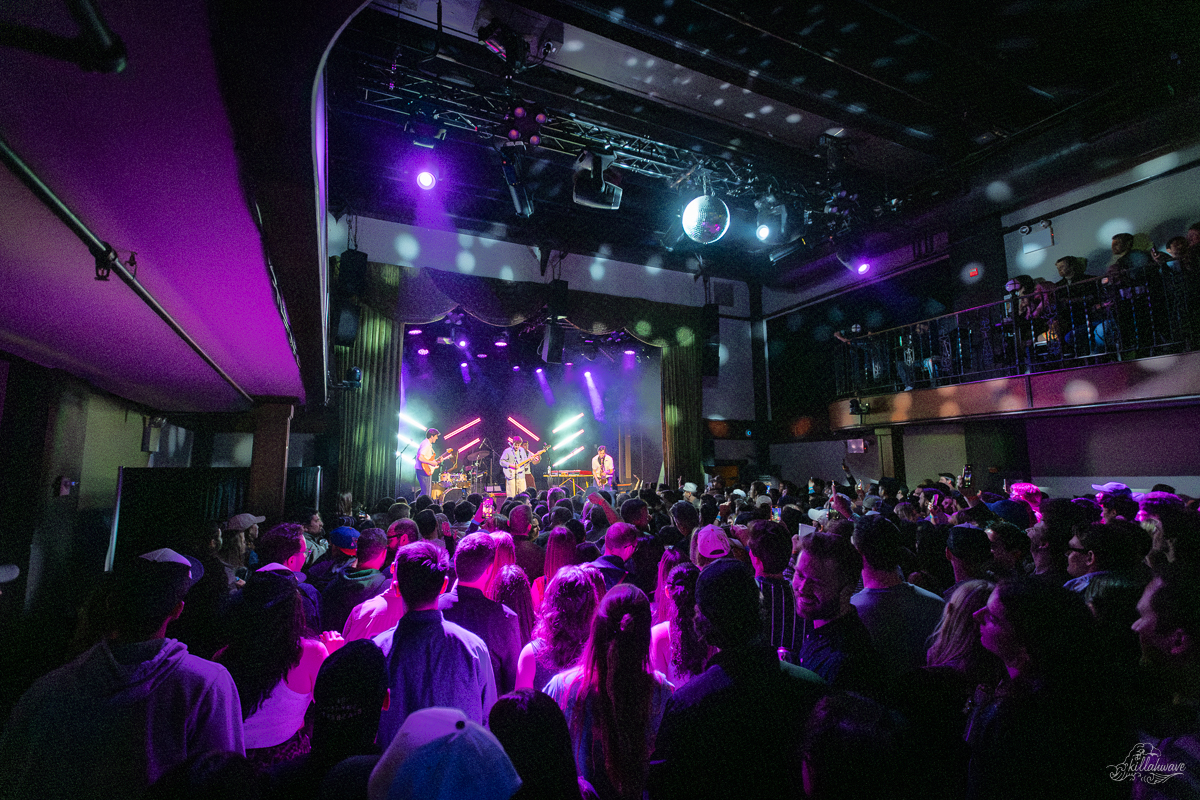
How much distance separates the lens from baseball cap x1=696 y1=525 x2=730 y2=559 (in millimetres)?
2682

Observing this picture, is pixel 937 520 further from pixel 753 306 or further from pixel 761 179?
pixel 753 306

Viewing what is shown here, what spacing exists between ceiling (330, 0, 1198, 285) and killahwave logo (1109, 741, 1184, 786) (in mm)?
5728

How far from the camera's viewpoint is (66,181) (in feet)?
6.02

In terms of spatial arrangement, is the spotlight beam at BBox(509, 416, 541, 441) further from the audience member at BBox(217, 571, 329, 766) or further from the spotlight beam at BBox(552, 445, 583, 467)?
the audience member at BBox(217, 571, 329, 766)

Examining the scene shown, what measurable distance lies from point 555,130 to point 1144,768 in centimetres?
716

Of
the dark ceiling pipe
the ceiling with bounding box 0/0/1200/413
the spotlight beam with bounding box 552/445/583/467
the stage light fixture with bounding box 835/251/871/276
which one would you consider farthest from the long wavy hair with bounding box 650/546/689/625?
the spotlight beam with bounding box 552/445/583/467

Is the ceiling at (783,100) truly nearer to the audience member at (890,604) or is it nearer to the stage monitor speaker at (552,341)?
the stage monitor speaker at (552,341)

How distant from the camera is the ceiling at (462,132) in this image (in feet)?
4.78

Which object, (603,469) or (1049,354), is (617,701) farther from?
(603,469)

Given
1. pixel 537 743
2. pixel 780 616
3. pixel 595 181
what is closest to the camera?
pixel 537 743

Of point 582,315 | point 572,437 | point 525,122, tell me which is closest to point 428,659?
point 525,122

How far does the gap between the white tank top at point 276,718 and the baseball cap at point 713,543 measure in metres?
1.74

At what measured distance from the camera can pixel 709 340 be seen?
12.1 meters

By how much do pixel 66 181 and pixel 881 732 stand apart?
2706 millimetres
